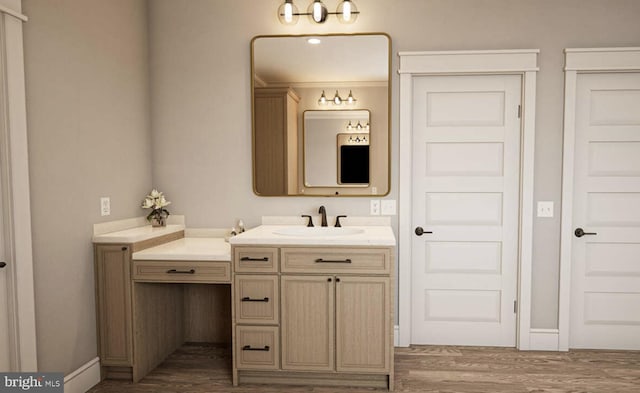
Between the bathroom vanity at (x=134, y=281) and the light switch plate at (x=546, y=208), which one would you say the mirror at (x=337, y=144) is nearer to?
the bathroom vanity at (x=134, y=281)

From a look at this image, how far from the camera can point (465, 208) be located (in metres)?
3.21

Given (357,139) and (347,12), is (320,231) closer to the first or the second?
(357,139)

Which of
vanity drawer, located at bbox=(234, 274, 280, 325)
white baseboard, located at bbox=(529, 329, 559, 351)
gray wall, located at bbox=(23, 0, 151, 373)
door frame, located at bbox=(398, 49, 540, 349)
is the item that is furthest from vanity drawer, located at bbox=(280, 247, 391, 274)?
white baseboard, located at bbox=(529, 329, 559, 351)

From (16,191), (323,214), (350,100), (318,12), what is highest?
(318,12)

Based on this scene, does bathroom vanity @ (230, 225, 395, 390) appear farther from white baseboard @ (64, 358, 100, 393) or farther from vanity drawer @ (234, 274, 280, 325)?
white baseboard @ (64, 358, 100, 393)

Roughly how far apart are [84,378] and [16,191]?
1180mm

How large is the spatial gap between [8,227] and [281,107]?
1.80 m

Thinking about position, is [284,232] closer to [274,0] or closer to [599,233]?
[274,0]

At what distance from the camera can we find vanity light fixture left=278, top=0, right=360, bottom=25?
9.89 ft

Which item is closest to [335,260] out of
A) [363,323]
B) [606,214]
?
[363,323]

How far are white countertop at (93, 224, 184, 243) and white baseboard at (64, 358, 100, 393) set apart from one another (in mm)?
735

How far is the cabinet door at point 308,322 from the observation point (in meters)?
2.57

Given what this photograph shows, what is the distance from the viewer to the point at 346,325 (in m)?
2.57

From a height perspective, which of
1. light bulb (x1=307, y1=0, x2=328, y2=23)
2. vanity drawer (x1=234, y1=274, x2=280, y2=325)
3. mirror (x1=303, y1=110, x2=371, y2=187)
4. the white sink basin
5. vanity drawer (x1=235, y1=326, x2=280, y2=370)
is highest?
light bulb (x1=307, y1=0, x2=328, y2=23)
